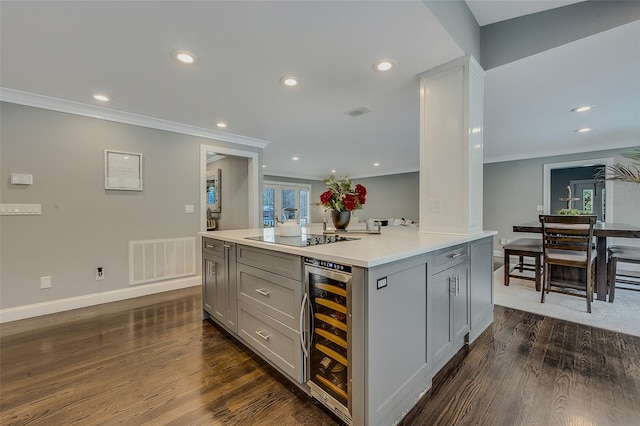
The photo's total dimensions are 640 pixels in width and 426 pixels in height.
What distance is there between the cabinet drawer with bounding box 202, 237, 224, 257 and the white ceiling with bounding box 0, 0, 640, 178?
59.2 inches

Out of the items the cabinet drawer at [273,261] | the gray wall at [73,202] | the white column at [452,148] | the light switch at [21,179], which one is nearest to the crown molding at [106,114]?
the gray wall at [73,202]

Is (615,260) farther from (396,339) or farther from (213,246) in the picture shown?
(213,246)

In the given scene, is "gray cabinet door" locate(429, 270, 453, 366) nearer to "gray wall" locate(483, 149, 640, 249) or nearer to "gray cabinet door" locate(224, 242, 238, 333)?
"gray cabinet door" locate(224, 242, 238, 333)

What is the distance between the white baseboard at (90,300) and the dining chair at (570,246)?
14.9ft

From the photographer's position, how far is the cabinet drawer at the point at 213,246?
2273mm

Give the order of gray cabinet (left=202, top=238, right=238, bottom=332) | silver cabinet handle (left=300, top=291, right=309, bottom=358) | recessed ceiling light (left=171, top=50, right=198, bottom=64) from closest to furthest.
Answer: silver cabinet handle (left=300, top=291, right=309, bottom=358), recessed ceiling light (left=171, top=50, right=198, bottom=64), gray cabinet (left=202, top=238, right=238, bottom=332)

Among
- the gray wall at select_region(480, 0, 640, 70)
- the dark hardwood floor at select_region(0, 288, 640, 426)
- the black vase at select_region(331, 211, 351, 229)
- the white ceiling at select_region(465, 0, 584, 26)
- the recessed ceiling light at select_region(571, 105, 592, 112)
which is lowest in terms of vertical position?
the dark hardwood floor at select_region(0, 288, 640, 426)

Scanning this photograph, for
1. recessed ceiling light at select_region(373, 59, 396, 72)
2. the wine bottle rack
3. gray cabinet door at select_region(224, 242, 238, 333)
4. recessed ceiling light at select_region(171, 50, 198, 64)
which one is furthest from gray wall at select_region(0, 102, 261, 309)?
the wine bottle rack

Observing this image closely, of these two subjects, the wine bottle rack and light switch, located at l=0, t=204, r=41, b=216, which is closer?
the wine bottle rack

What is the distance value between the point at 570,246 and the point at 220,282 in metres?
3.68

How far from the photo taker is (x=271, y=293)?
5.56 ft

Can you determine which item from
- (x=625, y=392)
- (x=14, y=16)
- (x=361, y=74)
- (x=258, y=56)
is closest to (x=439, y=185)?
(x=361, y=74)

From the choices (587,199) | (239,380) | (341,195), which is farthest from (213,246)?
(587,199)

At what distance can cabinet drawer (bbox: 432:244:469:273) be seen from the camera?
1.62 meters
